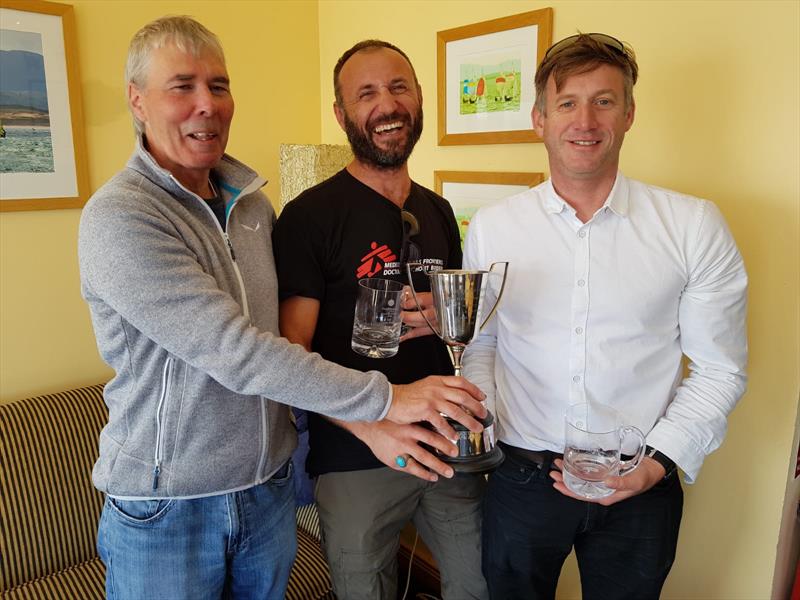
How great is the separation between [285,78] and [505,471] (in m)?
2.22

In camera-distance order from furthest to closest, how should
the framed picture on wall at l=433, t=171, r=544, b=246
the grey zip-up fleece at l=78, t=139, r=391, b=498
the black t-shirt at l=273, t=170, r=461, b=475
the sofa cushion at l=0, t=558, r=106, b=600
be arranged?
the framed picture on wall at l=433, t=171, r=544, b=246 → the sofa cushion at l=0, t=558, r=106, b=600 → the black t-shirt at l=273, t=170, r=461, b=475 → the grey zip-up fleece at l=78, t=139, r=391, b=498

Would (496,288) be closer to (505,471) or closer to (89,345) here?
(505,471)

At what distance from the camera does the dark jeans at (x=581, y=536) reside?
4.46 ft

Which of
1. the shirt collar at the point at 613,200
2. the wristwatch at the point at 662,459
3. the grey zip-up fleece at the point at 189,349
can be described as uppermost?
the shirt collar at the point at 613,200

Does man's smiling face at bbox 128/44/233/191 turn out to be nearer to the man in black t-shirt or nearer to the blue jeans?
the man in black t-shirt

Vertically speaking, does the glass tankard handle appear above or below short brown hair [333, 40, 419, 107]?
below

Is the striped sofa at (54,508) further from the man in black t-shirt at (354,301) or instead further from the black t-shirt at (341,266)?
the black t-shirt at (341,266)

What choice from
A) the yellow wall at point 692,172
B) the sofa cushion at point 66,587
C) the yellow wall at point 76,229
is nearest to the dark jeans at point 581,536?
the yellow wall at point 692,172

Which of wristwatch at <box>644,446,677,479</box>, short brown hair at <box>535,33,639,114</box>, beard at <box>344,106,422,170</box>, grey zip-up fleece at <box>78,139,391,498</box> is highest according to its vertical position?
short brown hair at <box>535,33,639,114</box>

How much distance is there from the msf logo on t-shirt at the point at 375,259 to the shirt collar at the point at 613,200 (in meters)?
0.39

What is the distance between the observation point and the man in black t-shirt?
1.43 metres

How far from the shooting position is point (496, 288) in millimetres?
1283

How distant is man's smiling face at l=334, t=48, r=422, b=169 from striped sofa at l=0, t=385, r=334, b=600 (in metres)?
1.43

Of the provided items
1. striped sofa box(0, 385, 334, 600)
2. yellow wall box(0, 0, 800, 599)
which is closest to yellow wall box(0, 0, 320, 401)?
yellow wall box(0, 0, 800, 599)
